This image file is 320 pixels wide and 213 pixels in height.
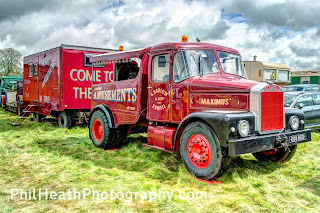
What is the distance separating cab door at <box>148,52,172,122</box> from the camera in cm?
603

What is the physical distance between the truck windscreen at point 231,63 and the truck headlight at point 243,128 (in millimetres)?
1572

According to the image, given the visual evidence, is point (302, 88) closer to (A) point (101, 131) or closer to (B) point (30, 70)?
(A) point (101, 131)

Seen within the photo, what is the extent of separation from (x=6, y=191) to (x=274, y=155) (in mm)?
4996

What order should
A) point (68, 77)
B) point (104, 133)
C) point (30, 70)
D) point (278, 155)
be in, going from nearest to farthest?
point (278, 155) → point (104, 133) → point (68, 77) → point (30, 70)

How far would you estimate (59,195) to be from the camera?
434 centimetres

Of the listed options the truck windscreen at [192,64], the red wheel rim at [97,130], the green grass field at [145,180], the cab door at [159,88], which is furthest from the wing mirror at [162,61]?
the red wheel rim at [97,130]

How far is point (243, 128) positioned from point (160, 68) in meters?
2.26

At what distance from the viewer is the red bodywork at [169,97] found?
16.6 feet

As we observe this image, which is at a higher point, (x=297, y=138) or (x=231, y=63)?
(x=231, y=63)

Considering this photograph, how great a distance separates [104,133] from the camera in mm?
7688

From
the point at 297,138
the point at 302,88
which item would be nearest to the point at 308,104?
the point at 297,138

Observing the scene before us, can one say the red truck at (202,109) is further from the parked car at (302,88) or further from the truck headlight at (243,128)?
the parked car at (302,88)

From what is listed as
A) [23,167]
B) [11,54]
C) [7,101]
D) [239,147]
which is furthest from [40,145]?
[11,54]

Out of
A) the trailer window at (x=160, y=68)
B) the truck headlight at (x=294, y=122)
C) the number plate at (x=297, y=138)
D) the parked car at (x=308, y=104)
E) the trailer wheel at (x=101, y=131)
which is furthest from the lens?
the parked car at (x=308, y=104)
